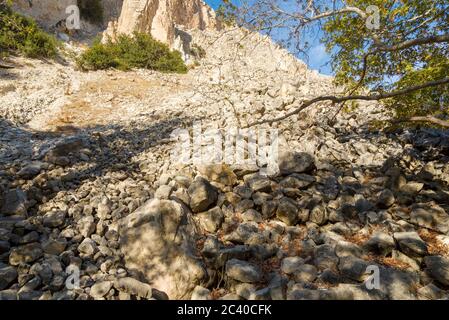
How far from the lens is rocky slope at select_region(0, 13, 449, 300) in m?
3.75

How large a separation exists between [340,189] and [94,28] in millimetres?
32993

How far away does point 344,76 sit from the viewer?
6176mm

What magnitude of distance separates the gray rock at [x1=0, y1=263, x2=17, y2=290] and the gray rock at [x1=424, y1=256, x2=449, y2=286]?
5539 millimetres

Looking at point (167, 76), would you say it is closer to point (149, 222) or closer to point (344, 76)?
point (344, 76)

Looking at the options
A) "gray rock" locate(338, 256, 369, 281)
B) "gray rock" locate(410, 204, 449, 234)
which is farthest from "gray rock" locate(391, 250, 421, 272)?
"gray rock" locate(410, 204, 449, 234)

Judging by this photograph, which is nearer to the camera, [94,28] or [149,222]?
[149,222]

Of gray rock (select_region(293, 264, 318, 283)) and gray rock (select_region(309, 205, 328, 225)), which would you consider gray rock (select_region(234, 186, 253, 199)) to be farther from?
gray rock (select_region(293, 264, 318, 283))

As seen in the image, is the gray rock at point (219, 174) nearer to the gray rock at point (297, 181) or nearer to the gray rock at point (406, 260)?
the gray rock at point (297, 181)

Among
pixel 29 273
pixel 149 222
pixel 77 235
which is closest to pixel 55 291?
pixel 29 273

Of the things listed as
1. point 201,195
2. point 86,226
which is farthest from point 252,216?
point 86,226

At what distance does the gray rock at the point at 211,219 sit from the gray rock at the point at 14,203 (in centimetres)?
300

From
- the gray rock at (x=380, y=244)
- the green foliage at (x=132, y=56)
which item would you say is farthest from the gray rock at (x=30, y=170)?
the green foliage at (x=132, y=56)
